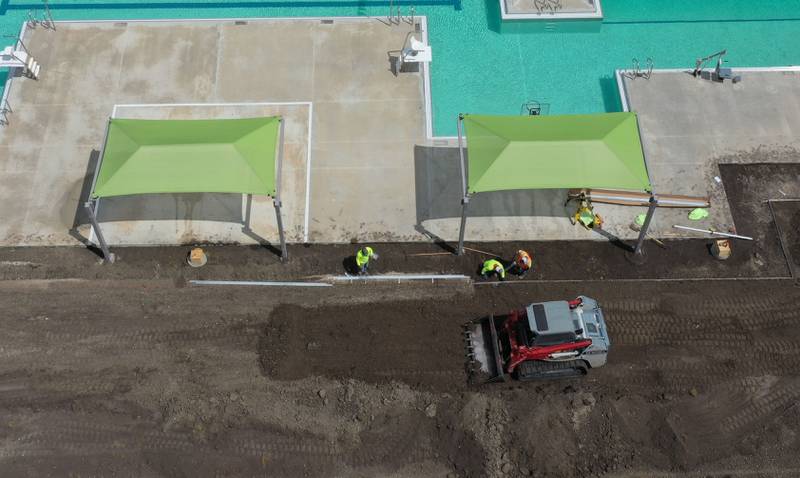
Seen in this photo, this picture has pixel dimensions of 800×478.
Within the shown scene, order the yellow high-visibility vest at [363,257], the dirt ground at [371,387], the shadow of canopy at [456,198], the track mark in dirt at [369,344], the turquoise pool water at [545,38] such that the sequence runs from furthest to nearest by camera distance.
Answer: the turquoise pool water at [545,38], the shadow of canopy at [456,198], the yellow high-visibility vest at [363,257], the track mark in dirt at [369,344], the dirt ground at [371,387]

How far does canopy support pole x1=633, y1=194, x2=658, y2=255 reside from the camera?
1583 cm

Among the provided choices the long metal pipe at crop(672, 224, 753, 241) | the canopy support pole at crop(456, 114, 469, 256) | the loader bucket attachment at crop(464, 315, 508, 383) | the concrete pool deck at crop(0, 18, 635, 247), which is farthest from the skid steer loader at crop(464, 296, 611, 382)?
the long metal pipe at crop(672, 224, 753, 241)

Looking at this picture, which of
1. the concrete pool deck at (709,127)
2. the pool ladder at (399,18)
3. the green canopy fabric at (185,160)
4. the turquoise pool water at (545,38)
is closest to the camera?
the green canopy fabric at (185,160)

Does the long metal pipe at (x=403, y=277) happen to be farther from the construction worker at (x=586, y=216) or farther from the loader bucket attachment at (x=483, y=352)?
the construction worker at (x=586, y=216)

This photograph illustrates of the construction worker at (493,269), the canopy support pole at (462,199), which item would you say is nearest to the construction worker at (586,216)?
the construction worker at (493,269)

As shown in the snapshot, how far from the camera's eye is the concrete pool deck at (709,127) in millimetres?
18594

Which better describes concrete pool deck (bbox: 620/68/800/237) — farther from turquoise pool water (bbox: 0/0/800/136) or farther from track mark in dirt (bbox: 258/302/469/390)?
track mark in dirt (bbox: 258/302/469/390)

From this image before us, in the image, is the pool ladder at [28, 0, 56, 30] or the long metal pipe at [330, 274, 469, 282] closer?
the long metal pipe at [330, 274, 469, 282]

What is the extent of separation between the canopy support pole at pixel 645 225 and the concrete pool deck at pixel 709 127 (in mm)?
1053

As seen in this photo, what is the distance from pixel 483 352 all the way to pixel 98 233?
10.0m

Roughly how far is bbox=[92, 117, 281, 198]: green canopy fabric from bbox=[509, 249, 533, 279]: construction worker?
6.46 m

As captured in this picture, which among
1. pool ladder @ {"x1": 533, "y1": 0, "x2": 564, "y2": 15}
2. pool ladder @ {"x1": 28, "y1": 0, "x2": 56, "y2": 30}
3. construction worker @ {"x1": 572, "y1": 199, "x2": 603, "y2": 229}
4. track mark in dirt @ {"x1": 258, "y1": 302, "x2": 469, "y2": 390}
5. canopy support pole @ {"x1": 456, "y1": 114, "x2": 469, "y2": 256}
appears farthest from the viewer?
pool ladder @ {"x1": 533, "y1": 0, "x2": 564, "y2": 15}

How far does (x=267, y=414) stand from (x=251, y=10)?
48.7 feet

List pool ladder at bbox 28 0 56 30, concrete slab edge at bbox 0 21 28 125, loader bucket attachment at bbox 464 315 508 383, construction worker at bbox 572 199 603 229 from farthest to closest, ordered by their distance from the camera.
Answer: pool ladder at bbox 28 0 56 30 < concrete slab edge at bbox 0 21 28 125 < construction worker at bbox 572 199 603 229 < loader bucket attachment at bbox 464 315 508 383
